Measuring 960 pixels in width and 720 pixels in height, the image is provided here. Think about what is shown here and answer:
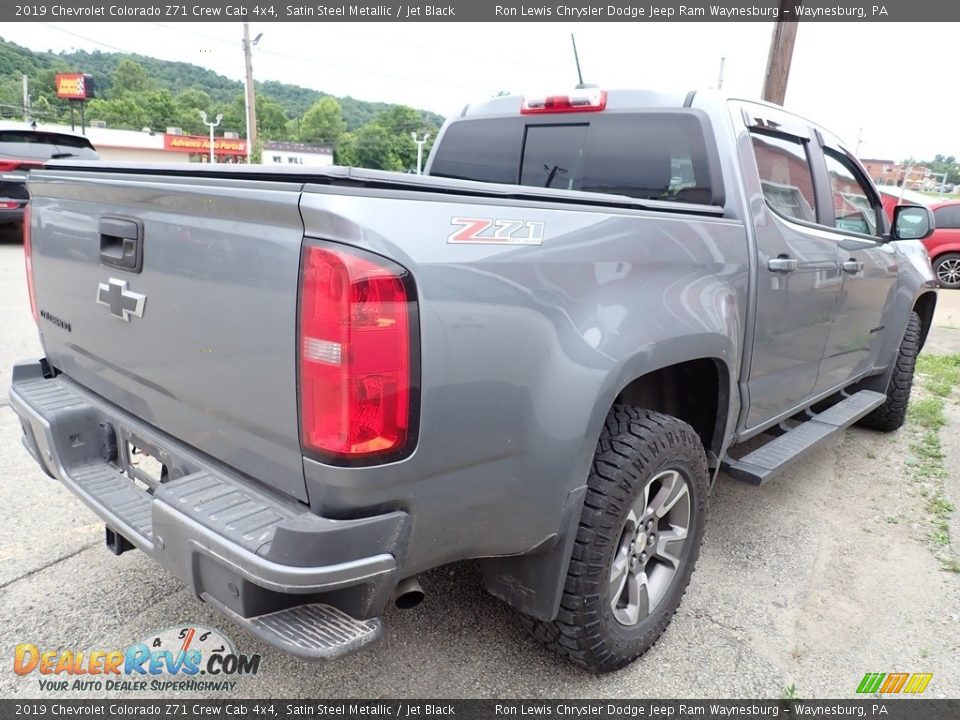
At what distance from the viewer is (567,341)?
72.8 inches

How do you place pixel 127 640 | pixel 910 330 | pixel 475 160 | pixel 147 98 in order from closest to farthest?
pixel 127 640
pixel 475 160
pixel 910 330
pixel 147 98

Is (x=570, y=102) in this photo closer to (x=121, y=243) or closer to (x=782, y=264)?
(x=782, y=264)

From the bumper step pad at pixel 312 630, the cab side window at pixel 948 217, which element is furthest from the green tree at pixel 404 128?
the bumper step pad at pixel 312 630

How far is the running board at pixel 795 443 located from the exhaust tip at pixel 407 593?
167cm

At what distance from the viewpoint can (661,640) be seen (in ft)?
8.43

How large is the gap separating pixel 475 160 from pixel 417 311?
7.85 ft

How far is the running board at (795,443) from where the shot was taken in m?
2.97

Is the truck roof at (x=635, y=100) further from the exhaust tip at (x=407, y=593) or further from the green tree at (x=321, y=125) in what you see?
the green tree at (x=321, y=125)

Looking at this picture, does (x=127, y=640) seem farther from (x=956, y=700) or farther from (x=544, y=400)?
(x=956, y=700)

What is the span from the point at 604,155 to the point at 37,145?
10958 millimetres

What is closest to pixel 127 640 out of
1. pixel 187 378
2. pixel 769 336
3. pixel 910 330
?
pixel 187 378

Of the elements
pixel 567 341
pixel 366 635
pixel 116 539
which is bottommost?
pixel 116 539

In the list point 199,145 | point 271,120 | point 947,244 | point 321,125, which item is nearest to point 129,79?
point 271,120

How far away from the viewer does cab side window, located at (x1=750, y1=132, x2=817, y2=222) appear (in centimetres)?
302
